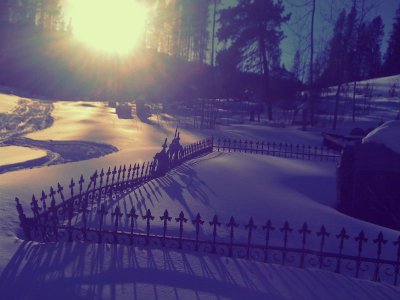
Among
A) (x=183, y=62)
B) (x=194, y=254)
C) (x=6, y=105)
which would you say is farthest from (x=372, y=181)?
(x=183, y=62)

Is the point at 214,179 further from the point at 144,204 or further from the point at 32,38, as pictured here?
the point at 32,38

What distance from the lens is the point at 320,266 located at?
572cm

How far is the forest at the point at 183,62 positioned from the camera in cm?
3691

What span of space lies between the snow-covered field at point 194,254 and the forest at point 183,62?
1020 inches

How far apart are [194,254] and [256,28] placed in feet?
109

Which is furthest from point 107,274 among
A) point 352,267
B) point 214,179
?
point 214,179

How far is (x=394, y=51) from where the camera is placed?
192ft

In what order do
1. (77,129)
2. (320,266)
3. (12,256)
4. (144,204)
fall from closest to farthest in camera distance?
(12,256)
(320,266)
(144,204)
(77,129)

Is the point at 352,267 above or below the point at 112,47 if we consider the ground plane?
below

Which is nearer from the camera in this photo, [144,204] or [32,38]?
[144,204]

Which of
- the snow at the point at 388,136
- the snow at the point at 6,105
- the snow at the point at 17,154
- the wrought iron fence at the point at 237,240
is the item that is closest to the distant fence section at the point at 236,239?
the wrought iron fence at the point at 237,240

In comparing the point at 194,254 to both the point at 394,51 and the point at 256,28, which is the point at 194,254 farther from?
the point at 394,51

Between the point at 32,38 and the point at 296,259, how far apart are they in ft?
194

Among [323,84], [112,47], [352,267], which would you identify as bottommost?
[352,267]
